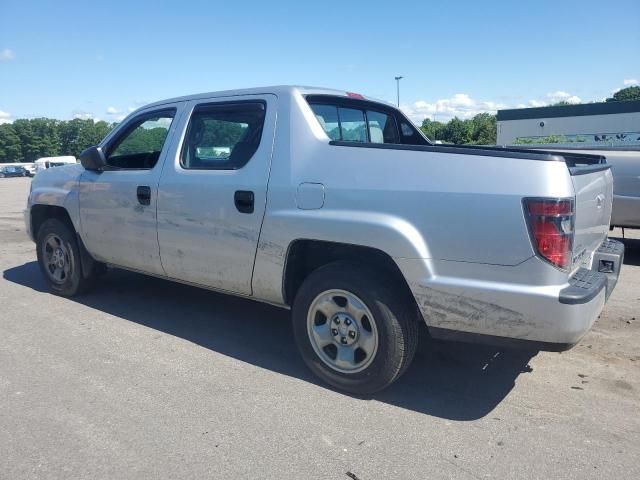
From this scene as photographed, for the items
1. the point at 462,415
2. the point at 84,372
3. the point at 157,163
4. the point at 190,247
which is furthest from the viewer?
the point at 157,163

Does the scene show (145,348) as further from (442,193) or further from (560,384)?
(560,384)

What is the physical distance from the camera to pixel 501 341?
3107mm

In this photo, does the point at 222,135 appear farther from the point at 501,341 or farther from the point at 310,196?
the point at 501,341

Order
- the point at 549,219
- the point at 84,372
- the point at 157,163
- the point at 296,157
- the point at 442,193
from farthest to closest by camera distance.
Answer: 1. the point at 157,163
2. the point at 84,372
3. the point at 296,157
4. the point at 442,193
5. the point at 549,219

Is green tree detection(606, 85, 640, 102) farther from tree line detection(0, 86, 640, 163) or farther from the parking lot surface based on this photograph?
the parking lot surface

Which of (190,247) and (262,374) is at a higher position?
(190,247)

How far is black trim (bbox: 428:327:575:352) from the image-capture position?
3.00 meters

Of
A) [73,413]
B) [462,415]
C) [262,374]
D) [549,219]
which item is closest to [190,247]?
[262,374]

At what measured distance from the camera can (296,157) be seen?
367 centimetres

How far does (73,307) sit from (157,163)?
1.88 m

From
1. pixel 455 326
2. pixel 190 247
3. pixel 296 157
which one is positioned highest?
pixel 296 157

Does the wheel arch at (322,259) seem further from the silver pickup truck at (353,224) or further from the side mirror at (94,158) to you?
the side mirror at (94,158)

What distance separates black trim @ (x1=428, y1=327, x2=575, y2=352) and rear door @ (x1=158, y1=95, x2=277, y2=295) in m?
1.42

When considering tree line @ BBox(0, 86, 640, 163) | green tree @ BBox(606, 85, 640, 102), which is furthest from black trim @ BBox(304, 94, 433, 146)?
green tree @ BBox(606, 85, 640, 102)
